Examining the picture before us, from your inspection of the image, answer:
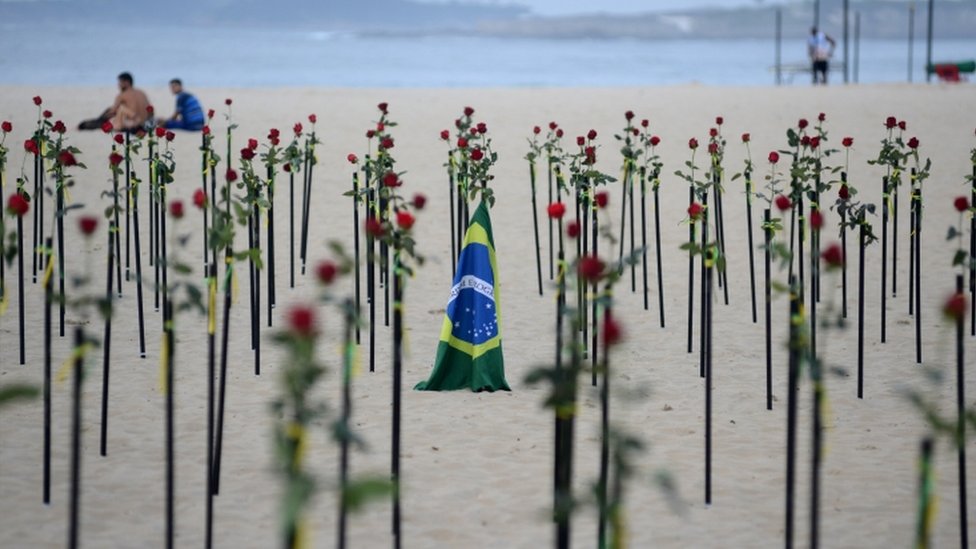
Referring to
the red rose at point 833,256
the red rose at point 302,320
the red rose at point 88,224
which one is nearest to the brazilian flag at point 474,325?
the red rose at point 88,224

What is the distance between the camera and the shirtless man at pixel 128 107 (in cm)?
1733

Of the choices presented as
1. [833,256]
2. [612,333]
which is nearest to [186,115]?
[833,256]

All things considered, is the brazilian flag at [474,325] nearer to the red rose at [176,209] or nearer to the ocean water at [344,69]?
the red rose at [176,209]

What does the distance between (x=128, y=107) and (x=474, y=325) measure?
11.2 meters

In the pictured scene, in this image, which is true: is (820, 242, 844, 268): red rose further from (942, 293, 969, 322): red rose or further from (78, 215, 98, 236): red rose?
(78, 215, 98, 236): red rose

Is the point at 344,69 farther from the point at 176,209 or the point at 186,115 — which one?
the point at 176,209

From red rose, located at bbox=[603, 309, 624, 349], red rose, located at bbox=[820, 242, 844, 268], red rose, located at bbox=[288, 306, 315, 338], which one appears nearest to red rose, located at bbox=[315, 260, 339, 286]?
red rose, located at bbox=[288, 306, 315, 338]

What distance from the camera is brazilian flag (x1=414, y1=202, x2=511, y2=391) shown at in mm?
7449

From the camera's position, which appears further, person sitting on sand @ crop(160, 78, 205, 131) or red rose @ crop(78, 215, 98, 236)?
person sitting on sand @ crop(160, 78, 205, 131)

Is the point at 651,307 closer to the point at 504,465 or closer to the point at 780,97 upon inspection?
the point at 504,465

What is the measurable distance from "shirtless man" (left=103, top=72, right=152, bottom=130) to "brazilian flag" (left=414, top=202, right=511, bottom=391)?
10.7 metres

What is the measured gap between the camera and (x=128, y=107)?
687 inches

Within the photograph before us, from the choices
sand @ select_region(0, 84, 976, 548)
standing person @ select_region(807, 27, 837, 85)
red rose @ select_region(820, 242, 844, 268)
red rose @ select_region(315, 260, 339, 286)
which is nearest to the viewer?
red rose @ select_region(315, 260, 339, 286)

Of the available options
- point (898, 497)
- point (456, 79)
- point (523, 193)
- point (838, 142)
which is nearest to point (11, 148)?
point (523, 193)
